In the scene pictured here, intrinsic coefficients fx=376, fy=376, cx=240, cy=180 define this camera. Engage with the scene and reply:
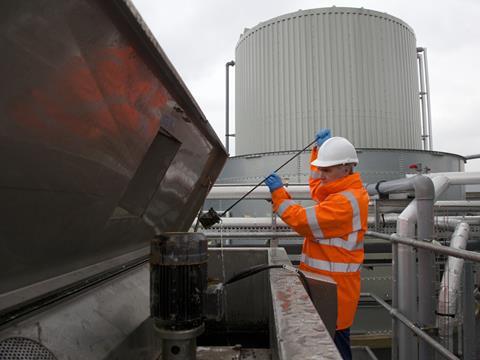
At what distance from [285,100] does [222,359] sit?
3.94 metres

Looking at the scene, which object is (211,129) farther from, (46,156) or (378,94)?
(378,94)

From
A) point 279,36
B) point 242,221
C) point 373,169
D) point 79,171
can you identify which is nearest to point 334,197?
point 79,171

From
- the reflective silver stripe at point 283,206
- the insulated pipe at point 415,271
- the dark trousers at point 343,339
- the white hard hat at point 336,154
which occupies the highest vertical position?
the white hard hat at point 336,154

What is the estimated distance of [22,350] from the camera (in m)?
0.85

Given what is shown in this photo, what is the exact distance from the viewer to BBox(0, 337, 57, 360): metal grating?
0.83 m

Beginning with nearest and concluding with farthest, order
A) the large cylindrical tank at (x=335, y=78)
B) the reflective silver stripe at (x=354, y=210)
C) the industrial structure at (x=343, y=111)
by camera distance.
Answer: the reflective silver stripe at (x=354, y=210) < the industrial structure at (x=343, y=111) < the large cylindrical tank at (x=335, y=78)

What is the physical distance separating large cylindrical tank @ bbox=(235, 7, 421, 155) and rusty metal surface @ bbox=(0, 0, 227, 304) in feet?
12.4

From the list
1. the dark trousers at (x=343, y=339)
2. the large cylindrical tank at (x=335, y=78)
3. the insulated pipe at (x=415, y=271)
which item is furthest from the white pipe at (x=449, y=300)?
the large cylindrical tank at (x=335, y=78)

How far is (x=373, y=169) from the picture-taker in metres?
4.55

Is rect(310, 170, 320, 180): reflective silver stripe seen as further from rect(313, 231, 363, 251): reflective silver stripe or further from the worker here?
rect(313, 231, 363, 251): reflective silver stripe

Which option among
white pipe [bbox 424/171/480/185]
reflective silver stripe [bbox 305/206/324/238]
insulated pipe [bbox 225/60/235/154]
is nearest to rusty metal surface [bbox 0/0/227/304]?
reflective silver stripe [bbox 305/206/324/238]

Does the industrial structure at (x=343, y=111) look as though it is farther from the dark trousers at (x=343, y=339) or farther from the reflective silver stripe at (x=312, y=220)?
the reflective silver stripe at (x=312, y=220)

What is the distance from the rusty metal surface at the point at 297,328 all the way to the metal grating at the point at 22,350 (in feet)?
1.88

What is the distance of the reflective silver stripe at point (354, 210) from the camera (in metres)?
2.06
